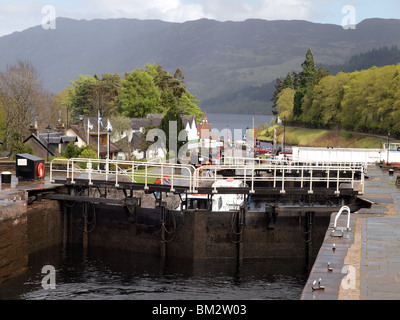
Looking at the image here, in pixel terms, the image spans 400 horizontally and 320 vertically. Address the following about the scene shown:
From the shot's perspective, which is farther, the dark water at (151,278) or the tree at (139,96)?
the tree at (139,96)

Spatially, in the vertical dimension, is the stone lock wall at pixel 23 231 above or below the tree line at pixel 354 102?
below

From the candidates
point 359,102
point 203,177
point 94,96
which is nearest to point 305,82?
point 359,102

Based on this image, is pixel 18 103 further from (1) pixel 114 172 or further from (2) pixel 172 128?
(1) pixel 114 172

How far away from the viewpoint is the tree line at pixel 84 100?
94.6 meters

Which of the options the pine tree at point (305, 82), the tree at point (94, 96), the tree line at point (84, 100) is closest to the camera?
the tree line at point (84, 100)

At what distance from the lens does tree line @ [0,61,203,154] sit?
310 feet

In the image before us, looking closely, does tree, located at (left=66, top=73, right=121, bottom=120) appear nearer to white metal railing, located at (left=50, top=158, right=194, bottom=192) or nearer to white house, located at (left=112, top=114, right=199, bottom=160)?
white house, located at (left=112, top=114, right=199, bottom=160)

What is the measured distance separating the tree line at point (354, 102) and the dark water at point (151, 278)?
3427 inches

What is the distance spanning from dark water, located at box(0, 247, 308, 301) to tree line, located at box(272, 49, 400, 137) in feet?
286

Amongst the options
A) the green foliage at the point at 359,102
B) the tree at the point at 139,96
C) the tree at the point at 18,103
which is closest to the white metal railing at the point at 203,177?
the tree at the point at 18,103

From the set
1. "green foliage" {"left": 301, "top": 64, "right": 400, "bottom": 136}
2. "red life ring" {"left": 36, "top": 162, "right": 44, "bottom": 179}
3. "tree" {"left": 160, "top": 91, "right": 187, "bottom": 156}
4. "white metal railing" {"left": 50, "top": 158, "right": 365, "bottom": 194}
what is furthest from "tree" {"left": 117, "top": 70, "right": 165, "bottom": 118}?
"red life ring" {"left": 36, "top": 162, "right": 44, "bottom": 179}

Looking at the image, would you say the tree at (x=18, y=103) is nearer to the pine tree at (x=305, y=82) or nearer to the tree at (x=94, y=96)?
the tree at (x=94, y=96)
